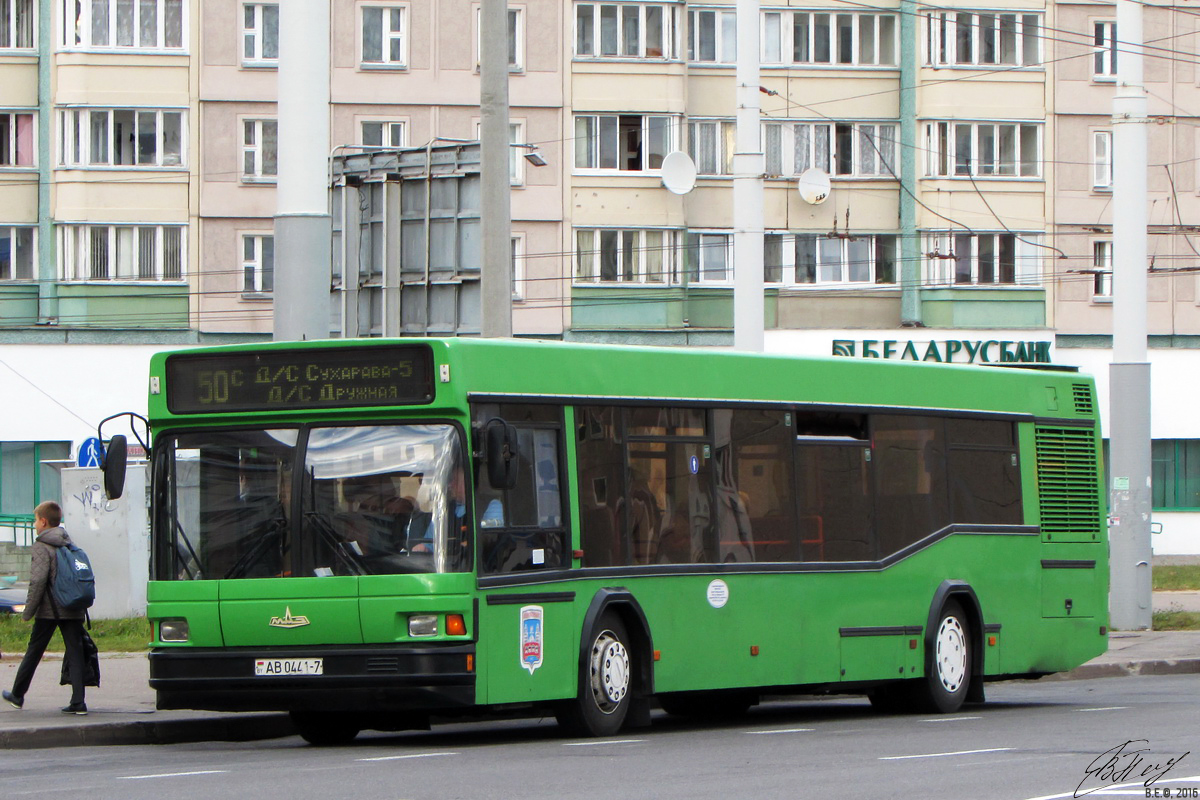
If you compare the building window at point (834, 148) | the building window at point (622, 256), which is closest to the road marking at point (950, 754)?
the building window at point (622, 256)

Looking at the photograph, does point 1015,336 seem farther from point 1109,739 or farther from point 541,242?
point 1109,739

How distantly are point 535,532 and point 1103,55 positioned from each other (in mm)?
39504

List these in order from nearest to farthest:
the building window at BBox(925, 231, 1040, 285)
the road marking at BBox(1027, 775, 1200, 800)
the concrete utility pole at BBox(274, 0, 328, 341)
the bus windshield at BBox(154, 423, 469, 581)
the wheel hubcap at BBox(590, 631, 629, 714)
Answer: the road marking at BBox(1027, 775, 1200, 800), the bus windshield at BBox(154, 423, 469, 581), the wheel hubcap at BBox(590, 631, 629, 714), the concrete utility pole at BBox(274, 0, 328, 341), the building window at BBox(925, 231, 1040, 285)

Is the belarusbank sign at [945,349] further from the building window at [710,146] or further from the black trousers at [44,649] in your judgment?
the black trousers at [44,649]

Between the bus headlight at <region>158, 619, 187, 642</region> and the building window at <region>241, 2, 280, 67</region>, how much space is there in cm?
3438

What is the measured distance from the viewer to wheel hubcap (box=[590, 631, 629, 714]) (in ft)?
42.9

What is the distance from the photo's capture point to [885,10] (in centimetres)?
4859

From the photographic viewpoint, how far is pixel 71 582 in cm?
1481

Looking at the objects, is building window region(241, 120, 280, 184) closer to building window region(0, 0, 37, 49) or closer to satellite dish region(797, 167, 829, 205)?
building window region(0, 0, 37, 49)

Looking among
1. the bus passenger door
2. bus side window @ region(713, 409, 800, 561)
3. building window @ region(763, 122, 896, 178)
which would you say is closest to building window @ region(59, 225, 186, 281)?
building window @ region(763, 122, 896, 178)

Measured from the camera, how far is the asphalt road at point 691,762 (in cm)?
966

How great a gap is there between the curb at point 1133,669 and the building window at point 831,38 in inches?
1121

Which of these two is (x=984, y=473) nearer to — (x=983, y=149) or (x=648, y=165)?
(x=648, y=165)

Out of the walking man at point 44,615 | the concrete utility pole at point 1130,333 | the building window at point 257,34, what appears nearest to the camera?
the walking man at point 44,615
